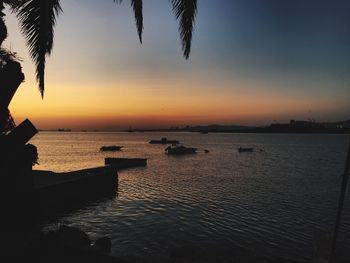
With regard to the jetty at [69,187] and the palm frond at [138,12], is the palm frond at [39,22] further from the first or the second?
the jetty at [69,187]

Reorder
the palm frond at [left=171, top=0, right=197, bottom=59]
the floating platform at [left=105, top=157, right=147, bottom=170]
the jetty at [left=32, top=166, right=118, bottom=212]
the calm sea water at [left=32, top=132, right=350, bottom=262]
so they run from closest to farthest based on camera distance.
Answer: the palm frond at [left=171, top=0, right=197, bottom=59] → the calm sea water at [left=32, top=132, right=350, bottom=262] → the jetty at [left=32, top=166, right=118, bottom=212] → the floating platform at [left=105, top=157, right=147, bottom=170]

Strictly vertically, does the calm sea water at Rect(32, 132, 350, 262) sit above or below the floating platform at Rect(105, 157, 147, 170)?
above

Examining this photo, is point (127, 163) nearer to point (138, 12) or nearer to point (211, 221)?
point (211, 221)

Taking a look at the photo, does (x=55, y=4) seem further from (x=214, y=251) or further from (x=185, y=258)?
(x=214, y=251)

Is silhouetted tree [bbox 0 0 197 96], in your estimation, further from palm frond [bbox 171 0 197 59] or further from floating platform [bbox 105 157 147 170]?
floating platform [bbox 105 157 147 170]

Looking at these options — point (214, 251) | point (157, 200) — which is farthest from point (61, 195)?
point (214, 251)

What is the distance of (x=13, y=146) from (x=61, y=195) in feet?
58.2

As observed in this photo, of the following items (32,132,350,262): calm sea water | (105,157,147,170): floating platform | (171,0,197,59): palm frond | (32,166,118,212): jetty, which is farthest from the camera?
(105,157,147,170): floating platform

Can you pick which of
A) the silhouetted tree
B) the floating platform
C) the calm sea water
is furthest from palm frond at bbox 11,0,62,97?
the floating platform

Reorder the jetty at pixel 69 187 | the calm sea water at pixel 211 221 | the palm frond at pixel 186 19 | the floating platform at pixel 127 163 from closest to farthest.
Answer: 1. the palm frond at pixel 186 19
2. the calm sea water at pixel 211 221
3. the jetty at pixel 69 187
4. the floating platform at pixel 127 163

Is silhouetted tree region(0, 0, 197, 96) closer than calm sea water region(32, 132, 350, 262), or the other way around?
→ silhouetted tree region(0, 0, 197, 96)

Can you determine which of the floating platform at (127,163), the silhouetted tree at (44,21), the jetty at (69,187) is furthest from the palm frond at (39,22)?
the floating platform at (127,163)

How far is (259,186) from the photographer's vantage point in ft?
123

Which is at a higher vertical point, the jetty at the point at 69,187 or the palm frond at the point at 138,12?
the palm frond at the point at 138,12
